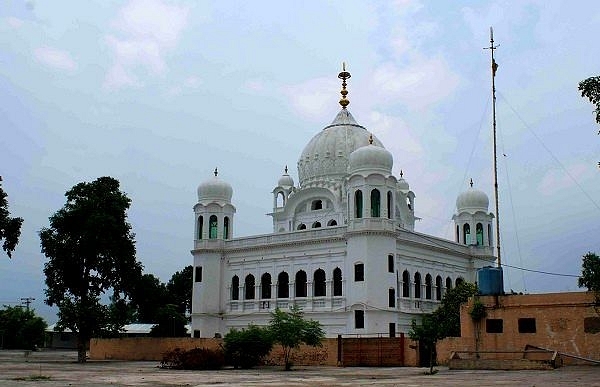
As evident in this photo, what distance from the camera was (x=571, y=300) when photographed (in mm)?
28672

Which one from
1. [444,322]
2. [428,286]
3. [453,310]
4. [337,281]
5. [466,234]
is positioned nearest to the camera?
[444,322]

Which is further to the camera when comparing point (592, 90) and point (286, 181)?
point (286, 181)

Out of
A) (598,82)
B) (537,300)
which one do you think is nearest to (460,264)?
(537,300)

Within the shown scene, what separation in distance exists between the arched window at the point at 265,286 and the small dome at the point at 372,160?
29.5ft

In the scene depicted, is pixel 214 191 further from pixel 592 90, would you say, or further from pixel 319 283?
pixel 592 90

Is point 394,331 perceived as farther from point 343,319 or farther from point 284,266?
point 284,266

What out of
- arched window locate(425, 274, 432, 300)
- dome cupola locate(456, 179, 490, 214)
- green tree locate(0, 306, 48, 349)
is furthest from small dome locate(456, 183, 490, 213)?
green tree locate(0, 306, 48, 349)

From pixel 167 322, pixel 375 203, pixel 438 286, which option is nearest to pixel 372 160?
pixel 375 203

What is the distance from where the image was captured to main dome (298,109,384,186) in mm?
49969

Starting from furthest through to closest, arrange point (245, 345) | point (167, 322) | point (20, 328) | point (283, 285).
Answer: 1. point (20, 328)
2. point (167, 322)
3. point (283, 285)
4. point (245, 345)

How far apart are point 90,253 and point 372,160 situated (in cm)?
1703

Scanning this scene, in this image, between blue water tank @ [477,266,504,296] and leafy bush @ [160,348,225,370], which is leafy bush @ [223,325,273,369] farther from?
blue water tank @ [477,266,504,296]

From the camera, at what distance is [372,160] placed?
143 feet

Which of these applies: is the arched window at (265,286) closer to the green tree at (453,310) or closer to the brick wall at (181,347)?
the brick wall at (181,347)
